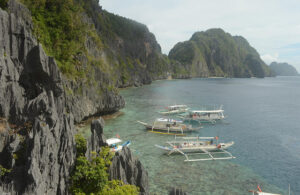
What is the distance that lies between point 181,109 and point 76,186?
2275 inches

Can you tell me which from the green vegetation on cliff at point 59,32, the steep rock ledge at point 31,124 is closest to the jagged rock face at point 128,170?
the steep rock ledge at point 31,124

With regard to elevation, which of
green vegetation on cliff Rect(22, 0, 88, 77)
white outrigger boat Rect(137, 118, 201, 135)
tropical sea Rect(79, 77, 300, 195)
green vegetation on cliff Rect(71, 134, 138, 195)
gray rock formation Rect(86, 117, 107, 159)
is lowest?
tropical sea Rect(79, 77, 300, 195)

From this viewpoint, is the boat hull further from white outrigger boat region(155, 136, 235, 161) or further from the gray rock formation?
the gray rock formation

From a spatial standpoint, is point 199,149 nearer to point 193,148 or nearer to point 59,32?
point 193,148

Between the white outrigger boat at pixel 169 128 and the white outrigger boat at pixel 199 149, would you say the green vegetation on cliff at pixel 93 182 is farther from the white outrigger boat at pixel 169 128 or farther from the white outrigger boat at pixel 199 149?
the white outrigger boat at pixel 169 128

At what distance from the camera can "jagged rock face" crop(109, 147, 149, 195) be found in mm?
21375

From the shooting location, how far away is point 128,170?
72.2 ft

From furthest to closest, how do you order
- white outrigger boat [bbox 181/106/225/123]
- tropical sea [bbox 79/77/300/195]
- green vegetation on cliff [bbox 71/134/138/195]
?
white outrigger boat [bbox 181/106/225/123] < tropical sea [bbox 79/77/300/195] < green vegetation on cliff [bbox 71/134/138/195]

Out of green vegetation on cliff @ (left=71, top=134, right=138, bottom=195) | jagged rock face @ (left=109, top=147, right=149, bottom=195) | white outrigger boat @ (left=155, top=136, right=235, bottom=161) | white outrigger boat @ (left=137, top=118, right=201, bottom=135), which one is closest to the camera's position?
green vegetation on cliff @ (left=71, top=134, right=138, bottom=195)

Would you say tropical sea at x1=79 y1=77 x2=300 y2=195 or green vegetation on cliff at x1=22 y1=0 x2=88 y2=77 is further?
green vegetation on cliff at x1=22 y1=0 x2=88 y2=77

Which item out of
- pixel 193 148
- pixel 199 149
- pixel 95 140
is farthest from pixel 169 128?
pixel 95 140

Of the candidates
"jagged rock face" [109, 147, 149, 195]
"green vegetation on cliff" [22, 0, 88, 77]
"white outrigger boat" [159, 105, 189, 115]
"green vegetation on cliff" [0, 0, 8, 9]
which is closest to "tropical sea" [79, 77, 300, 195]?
"jagged rock face" [109, 147, 149, 195]

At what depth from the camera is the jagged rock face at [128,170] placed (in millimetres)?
21375

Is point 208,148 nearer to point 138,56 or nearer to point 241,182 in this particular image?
point 241,182
